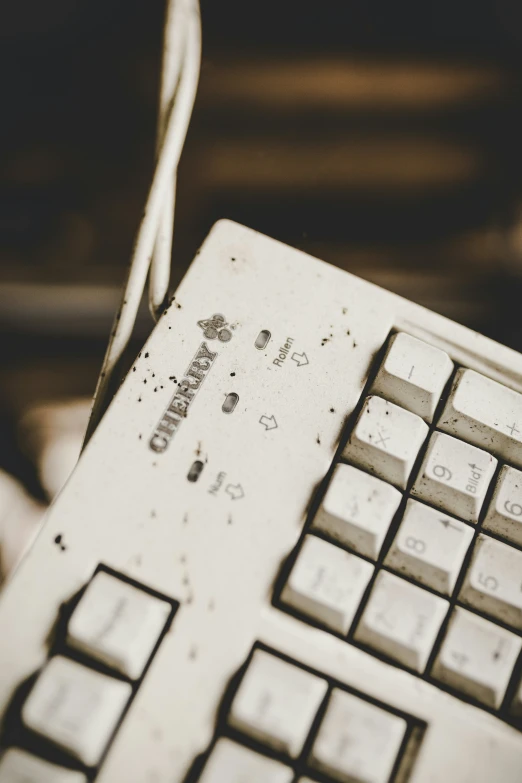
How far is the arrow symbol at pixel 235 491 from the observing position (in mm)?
300

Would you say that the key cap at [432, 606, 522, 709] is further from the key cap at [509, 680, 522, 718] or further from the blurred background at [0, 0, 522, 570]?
the blurred background at [0, 0, 522, 570]

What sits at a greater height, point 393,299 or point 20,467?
point 393,299

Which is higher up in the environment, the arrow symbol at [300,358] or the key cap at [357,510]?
the arrow symbol at [300,358]

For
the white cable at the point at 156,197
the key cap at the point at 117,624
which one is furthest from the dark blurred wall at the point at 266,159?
the key cap at the point at 117,624

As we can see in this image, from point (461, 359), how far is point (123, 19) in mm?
564

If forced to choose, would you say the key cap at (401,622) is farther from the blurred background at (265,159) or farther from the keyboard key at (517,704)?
the blurred background at (265,159)

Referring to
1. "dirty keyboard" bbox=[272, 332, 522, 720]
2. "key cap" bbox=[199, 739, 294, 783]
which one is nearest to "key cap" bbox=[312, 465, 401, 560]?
"dirty keyboard" bbox=[272, 332, 522, 720]

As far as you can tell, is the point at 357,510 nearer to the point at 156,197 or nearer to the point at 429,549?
the point at 429,549

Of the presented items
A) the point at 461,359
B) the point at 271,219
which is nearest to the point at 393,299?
the point at 461,359

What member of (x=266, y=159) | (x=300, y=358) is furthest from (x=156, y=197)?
(x=266, y=159)

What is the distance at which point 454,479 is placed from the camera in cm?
31

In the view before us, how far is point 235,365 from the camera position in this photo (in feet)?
1.08

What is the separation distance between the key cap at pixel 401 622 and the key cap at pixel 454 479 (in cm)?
5

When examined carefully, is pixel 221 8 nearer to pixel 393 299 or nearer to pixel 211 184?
pixel 211 184
